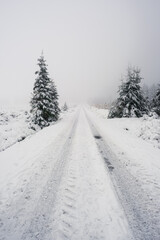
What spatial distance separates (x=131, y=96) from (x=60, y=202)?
18.9 m

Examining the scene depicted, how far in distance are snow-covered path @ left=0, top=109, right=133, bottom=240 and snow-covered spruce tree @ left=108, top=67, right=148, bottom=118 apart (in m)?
15.6

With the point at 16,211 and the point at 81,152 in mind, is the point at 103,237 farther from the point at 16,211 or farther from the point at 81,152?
the point at 81,152

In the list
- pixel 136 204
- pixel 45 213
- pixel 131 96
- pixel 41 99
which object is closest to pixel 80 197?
pixel 45 213

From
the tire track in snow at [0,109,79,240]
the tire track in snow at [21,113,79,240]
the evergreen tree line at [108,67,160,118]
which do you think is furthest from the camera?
the evergreen tree line at [108,67,160,118]

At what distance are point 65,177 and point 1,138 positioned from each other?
10.4 meters

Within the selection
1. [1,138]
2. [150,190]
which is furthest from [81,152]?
[1,138]

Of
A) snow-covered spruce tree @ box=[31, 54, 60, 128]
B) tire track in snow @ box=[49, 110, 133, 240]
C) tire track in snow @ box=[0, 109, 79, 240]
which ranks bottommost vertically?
tire track in snow @ box=[0, 109, 79, 240]

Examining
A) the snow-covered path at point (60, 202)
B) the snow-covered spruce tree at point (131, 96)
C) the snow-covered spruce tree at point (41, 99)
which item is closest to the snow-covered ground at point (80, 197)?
the snow-covered path at point (60, 202)

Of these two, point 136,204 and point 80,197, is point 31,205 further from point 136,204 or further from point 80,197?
point 136,204

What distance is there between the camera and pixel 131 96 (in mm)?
19531

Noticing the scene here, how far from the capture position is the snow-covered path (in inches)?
104

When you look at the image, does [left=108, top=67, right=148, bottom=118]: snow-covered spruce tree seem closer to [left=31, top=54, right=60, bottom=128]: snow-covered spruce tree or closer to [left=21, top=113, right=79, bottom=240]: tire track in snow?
[left=31, top=54, right=60, bottom=128]: snow-covered spruce tree

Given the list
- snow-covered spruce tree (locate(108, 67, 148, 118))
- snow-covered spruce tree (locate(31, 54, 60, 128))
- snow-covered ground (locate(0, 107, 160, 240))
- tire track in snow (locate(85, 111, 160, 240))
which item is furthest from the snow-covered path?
snow-covered spruce tree (locate(108, 67, 148, 118))

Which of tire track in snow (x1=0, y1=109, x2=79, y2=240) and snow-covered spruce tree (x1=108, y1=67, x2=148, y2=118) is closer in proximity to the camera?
tire track in snow (x1=0, y1=109, x2=79, y2=240)
